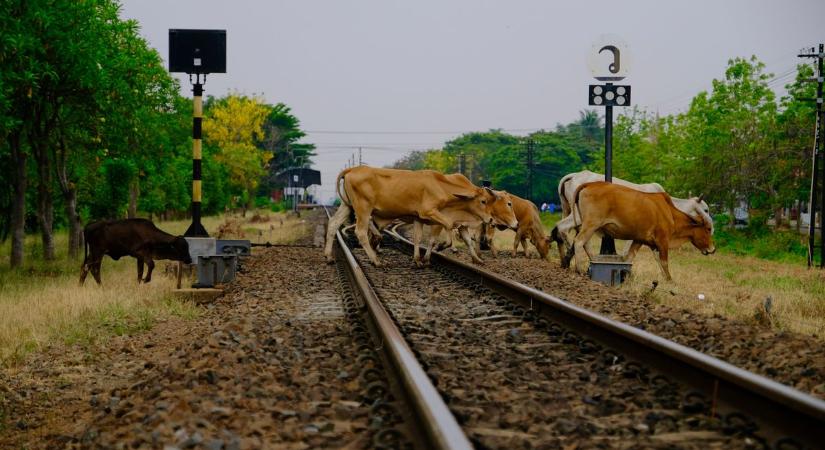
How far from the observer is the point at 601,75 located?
57.1 ft

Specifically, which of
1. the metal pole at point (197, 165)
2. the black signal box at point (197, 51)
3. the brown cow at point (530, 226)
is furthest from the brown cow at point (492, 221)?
the black signal box at point (197, 51)

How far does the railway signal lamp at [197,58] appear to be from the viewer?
15062 mm

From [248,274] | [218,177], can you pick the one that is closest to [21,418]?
[248,274]

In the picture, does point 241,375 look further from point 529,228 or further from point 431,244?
point 529,228

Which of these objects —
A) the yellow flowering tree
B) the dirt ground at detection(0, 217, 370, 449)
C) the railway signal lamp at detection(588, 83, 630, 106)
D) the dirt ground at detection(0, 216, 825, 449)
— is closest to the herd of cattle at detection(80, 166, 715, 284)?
the railway signal lamp at detection(588, 83, 630, 106)

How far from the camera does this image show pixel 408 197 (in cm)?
1528

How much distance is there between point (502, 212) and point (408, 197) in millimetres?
1952

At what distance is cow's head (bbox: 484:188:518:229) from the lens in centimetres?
1597

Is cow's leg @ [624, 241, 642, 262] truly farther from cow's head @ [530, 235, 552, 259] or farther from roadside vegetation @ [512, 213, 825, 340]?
cow's head @ [530, 235, 552, 259]

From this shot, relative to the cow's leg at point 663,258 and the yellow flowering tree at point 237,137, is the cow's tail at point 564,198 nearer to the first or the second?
the cow's leg at point 663,258

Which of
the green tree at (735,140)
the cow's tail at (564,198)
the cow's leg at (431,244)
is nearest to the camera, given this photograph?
the cow's leg at (431,244)

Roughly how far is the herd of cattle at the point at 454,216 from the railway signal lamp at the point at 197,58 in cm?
115

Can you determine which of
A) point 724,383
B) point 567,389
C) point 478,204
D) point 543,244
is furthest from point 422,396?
point 543,244

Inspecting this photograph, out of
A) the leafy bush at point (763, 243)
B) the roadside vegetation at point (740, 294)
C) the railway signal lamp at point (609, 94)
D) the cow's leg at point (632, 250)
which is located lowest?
the leafy bush at point (763, 243)
